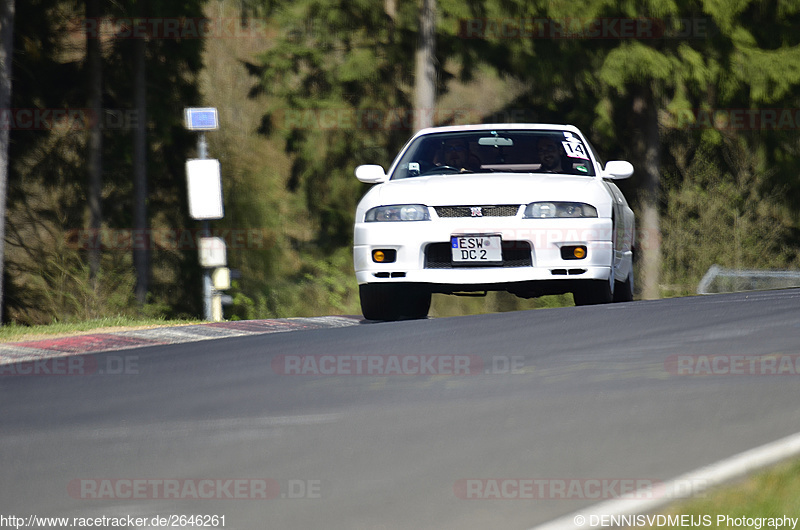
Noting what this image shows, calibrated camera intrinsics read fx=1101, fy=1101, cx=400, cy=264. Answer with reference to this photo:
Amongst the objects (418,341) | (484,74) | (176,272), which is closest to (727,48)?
(484,74)

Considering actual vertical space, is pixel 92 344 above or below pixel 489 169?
below

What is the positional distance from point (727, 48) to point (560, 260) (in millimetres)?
17793

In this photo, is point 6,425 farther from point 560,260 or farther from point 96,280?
point 96,280

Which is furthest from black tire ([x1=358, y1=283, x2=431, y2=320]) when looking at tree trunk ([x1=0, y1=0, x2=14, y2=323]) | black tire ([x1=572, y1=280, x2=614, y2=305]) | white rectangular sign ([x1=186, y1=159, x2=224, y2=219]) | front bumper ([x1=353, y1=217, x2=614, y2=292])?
tree trunk ([x1=0, y1=0, x2=14, y2=323])

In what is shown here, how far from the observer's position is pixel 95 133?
88.8ft

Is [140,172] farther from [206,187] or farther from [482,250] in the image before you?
[482,250]

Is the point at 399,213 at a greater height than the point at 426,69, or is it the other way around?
the point at 426,69

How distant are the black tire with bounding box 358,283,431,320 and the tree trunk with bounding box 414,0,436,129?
14.3 meters

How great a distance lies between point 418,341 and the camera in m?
7.45

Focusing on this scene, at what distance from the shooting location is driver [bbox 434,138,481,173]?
400 inches

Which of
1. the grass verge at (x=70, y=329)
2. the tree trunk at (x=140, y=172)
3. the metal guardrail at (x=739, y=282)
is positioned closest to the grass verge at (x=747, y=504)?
the grass verge at (x=70, y=329)

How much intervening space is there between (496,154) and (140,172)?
18.4 meters

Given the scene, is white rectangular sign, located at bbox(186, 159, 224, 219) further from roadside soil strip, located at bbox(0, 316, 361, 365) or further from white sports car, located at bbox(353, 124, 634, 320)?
white sports car, located at bbox(353, 124, 634, 320)

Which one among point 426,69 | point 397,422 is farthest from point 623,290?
point 426,69
